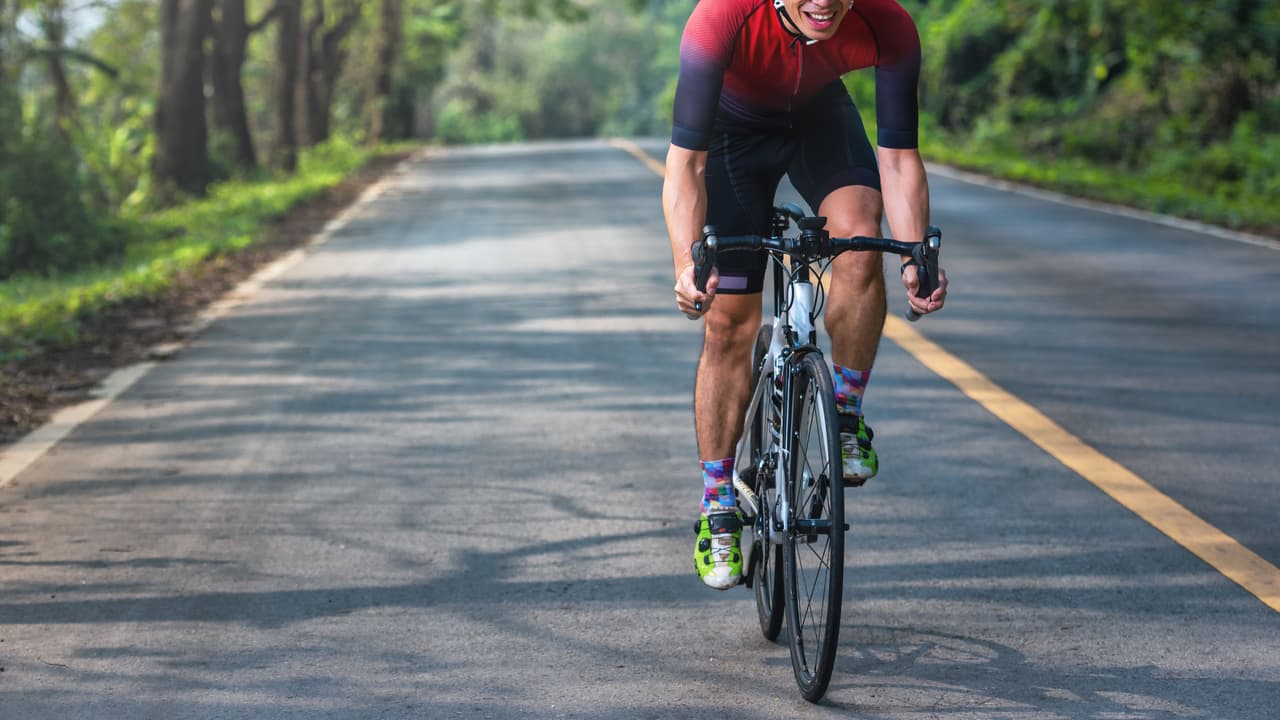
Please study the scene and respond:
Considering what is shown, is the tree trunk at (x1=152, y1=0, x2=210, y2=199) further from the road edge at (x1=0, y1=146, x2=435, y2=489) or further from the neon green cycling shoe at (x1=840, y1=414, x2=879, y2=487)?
the neon green cycling shoe at (x1=840, y1=414, x2=879, y2=487)

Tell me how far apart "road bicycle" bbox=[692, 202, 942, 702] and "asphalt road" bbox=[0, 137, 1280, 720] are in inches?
7.1

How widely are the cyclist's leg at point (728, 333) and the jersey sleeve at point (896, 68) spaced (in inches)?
15.5

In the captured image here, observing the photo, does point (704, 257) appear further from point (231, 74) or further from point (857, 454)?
point (231, 74)

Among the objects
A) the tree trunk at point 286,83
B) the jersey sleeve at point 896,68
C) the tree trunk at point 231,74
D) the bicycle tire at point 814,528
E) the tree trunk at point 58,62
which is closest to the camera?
the bicycle tire at point 814,528

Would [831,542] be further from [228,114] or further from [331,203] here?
[228,114]

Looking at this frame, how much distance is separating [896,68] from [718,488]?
4.06 feet

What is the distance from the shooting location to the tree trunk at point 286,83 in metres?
31.6

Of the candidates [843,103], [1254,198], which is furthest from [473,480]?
[1254,198]

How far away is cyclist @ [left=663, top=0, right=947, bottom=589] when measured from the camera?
14.0 ft

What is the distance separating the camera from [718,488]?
186 inches

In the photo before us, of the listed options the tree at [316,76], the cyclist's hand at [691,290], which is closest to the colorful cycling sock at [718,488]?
the cyclist's hand at [691,290]

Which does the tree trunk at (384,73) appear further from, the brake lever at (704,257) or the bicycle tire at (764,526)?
the brake lever at (704,257)

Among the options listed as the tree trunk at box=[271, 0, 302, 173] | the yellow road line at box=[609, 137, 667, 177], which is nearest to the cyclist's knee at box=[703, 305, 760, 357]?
the yellow road line at box=[609, 137, 667, 177]

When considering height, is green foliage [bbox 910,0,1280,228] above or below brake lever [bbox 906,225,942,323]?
below
